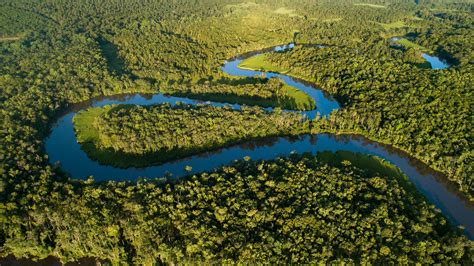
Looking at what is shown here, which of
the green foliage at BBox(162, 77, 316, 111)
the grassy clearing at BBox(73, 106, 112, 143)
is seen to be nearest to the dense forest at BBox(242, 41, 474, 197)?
the green foliage at BBox(162, 77, 316, 111)

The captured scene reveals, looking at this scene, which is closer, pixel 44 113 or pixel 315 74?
pixel 44 113

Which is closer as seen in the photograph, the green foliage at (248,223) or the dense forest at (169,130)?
the green foliage at (248,223)

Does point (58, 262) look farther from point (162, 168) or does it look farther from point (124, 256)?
point (162, 168)

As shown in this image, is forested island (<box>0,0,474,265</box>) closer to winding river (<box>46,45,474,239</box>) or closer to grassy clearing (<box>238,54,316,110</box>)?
grassy clearing (<box>238,54,316,110</box>)

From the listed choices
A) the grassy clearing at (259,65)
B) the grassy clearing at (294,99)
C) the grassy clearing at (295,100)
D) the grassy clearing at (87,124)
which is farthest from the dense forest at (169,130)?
the grassy clearing at (259,65)


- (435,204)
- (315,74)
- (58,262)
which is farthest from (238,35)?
(58,262)

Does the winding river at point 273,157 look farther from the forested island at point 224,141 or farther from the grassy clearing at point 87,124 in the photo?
the grassy clearing at point 87,124
